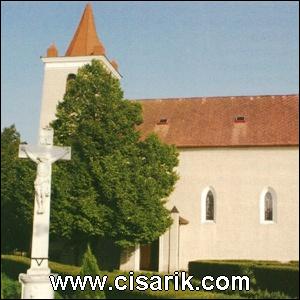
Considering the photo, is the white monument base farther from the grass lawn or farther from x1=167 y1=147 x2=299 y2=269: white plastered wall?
x1=167 y1=147 x2=299 y2=269: white plastered wall

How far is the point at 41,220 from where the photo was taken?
1230 cm

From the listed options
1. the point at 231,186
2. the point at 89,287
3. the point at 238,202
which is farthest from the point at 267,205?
the point at 89,287

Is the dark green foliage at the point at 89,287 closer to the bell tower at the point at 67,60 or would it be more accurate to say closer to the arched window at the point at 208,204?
the arched window at the point at 208,204

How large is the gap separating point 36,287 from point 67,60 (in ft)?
68.0

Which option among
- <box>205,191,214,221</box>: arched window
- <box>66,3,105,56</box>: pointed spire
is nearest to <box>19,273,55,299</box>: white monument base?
<box>205,191,214,221</box>: arched window

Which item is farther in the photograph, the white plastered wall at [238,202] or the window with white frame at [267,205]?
the window with white frame at [267,205]

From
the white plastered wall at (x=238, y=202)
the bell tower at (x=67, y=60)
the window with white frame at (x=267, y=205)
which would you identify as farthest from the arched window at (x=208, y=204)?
the bell tower at (x=67, y=60)

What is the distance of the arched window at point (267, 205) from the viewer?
2634 cm

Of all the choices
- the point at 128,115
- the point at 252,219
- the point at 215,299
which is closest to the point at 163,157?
the point at 128,115

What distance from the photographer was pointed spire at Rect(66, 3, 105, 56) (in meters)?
29.8

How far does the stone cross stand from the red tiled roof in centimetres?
1551

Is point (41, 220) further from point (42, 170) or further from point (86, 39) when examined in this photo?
point (86, 39)

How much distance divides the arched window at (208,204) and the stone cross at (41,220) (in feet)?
49.9

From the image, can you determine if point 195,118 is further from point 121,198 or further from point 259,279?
point 259,279
